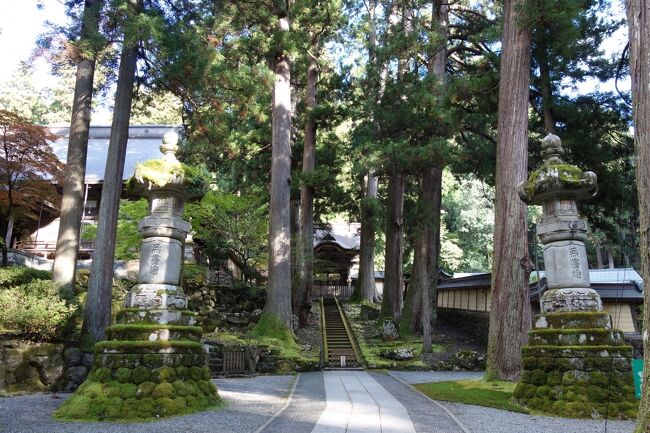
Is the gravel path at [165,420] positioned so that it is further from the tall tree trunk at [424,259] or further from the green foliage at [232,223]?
the tall tree trunk at [424,259]

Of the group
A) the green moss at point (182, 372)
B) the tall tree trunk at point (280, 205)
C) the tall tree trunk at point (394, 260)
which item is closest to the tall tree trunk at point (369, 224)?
the tall tree trunk at point (394, 260)

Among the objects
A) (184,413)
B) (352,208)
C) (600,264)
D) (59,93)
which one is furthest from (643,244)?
(59,93)

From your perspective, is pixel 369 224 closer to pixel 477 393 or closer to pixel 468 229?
pixel 477 393

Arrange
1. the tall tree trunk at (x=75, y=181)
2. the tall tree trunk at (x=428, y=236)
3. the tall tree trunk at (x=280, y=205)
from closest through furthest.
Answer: the tall tree trunk at (x=75, y=181) → the tall tree trunk at (x=280, y=205) → the tall tree trunk at (x=428, y=236)

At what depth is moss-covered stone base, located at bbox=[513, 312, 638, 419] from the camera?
5852 millimetres

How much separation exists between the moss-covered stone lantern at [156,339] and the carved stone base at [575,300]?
5053mm

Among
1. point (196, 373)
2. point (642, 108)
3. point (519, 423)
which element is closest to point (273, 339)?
point (196, 373)

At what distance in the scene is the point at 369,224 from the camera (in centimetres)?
1950

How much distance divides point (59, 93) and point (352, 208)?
24.4 meters

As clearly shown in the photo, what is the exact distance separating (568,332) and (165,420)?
5345mm

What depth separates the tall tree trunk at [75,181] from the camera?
403 inches

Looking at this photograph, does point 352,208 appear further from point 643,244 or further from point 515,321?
point 643,244

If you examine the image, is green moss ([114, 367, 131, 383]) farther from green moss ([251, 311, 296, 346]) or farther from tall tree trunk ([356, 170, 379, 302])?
tall tree trunk ([356, 170, 379, 302])

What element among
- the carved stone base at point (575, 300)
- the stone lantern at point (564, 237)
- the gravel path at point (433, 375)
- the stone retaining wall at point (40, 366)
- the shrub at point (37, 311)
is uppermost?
the stone lantern at point (564, 237)
